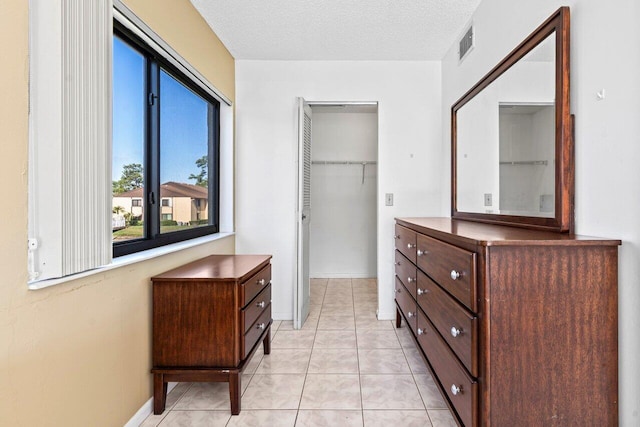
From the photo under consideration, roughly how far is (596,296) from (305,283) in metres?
2.41

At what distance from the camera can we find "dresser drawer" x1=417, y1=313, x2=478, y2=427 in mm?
1255

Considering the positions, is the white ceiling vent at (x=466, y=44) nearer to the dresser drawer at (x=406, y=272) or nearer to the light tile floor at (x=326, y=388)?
the dresser drawer at (x=406, y=272)

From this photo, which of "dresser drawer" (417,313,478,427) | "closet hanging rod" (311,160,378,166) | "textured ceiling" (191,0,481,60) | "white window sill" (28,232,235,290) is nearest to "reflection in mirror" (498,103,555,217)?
"dresser drawer" (417,313,478,427)

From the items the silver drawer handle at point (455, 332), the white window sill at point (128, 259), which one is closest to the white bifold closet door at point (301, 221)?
the white window sill at point (128, 259)

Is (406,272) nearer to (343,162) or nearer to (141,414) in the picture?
(141,414)

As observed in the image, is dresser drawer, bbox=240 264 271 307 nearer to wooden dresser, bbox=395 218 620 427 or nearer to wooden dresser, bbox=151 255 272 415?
wooden dresser, bbox=151 255 272 415

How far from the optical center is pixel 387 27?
8.73 feet

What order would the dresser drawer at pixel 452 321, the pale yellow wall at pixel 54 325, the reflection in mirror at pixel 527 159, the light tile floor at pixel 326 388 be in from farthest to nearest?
1. the light tile floor at pixel 326 388
2. the reflection in mirror at pixel 527 159
3. the dresser drawer at pixel 452 321
4. the pale yellow wall at pixel 54 325

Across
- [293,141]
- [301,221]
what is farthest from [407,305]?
[293,141]

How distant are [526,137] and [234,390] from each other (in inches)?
76.8

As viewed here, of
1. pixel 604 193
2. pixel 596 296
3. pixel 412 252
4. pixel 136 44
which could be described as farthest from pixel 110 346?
pixel 604 193

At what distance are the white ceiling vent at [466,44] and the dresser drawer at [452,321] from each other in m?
1.74

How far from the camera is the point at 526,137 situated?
173 centimetres

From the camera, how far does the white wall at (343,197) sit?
4758 mm
